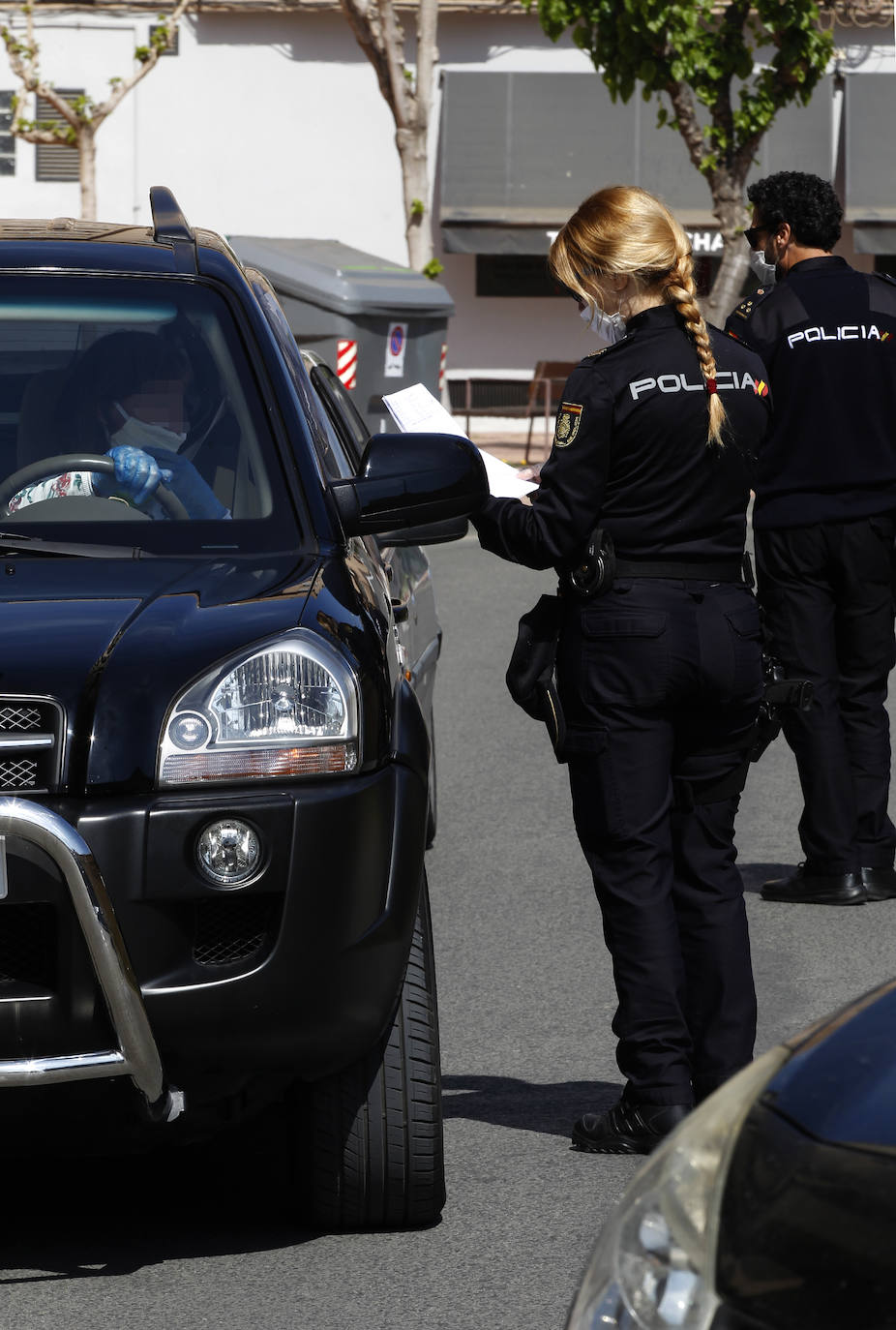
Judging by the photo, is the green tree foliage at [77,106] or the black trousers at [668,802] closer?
the black trousers at [668,802]

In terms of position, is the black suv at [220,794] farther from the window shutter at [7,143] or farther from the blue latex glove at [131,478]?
the window shutter at [7,143]

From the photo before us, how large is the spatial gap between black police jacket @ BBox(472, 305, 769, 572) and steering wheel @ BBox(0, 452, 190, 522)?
69cm

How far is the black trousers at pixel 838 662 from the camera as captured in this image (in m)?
5.85

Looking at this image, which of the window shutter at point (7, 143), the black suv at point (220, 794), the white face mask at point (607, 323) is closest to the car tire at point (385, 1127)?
the black suv at point (220, 794)

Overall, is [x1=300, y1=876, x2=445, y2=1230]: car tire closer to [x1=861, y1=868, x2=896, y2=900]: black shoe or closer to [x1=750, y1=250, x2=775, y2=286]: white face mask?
[x1=861, y1=868, x2=896, y2=900]: black shoe

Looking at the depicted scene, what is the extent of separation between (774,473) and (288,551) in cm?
261

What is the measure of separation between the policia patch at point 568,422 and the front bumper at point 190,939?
35.1 inches

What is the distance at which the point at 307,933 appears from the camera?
3.01 m

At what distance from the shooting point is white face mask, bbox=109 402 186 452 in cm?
380

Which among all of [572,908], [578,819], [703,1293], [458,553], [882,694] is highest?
[703,1293]

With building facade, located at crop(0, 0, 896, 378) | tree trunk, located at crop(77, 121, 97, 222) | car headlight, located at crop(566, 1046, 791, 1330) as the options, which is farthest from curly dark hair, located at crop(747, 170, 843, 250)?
building facade, located at crop(0, 0, 896, 378)

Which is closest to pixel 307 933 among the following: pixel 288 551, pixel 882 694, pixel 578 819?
pixel 288 551

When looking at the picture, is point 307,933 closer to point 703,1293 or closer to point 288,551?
point 288,551

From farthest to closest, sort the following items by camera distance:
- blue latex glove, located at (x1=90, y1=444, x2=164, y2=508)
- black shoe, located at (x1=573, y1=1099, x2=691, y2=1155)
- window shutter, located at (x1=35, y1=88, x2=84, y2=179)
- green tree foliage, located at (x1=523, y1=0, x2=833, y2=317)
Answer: window shutter, located at (x1=35, y1=88, x2=84, y2=179)
green tree foliage, located at (x1=523, y1=0, x2=833, y2=317)
black shoe, located at (x1=573, y1=1099, x2=691, y2=1155)
blue latex glove, located at (x1=90, y1=444, x2=164, y2=508)
